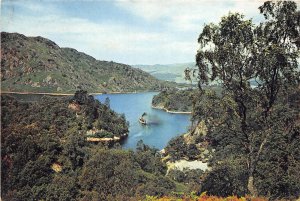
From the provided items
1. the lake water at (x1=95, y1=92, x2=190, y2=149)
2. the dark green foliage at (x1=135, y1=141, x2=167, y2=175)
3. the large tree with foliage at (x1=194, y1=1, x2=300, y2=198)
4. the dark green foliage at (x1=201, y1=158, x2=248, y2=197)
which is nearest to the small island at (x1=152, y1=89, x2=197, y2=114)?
the lake water at (x1=95, y1=92, x2=190, y2=149)

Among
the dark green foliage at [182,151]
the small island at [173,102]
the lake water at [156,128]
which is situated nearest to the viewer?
the dark green foliage at [182,151]

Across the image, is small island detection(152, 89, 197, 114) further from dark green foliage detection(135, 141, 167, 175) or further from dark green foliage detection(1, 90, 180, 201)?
dark green foliage detection(1, 90, 180, 201)

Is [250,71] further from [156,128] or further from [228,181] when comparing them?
[156,128]

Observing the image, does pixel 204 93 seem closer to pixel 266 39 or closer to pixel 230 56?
pixel 230 56

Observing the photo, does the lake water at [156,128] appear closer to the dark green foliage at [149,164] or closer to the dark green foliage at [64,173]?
the dark green foliage at [149,164]

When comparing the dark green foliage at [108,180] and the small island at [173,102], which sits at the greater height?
the dark green foliage at [108,180]

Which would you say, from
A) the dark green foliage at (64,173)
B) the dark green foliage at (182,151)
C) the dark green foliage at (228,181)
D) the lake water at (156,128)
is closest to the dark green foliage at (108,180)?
the dark green foliage at (64,173)

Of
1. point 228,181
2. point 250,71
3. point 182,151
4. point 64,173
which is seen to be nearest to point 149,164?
point 182,151

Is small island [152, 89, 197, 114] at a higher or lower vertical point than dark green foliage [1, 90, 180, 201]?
lower

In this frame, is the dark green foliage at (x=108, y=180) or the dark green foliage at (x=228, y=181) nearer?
the dark green foliage at (x=228, y=181)
